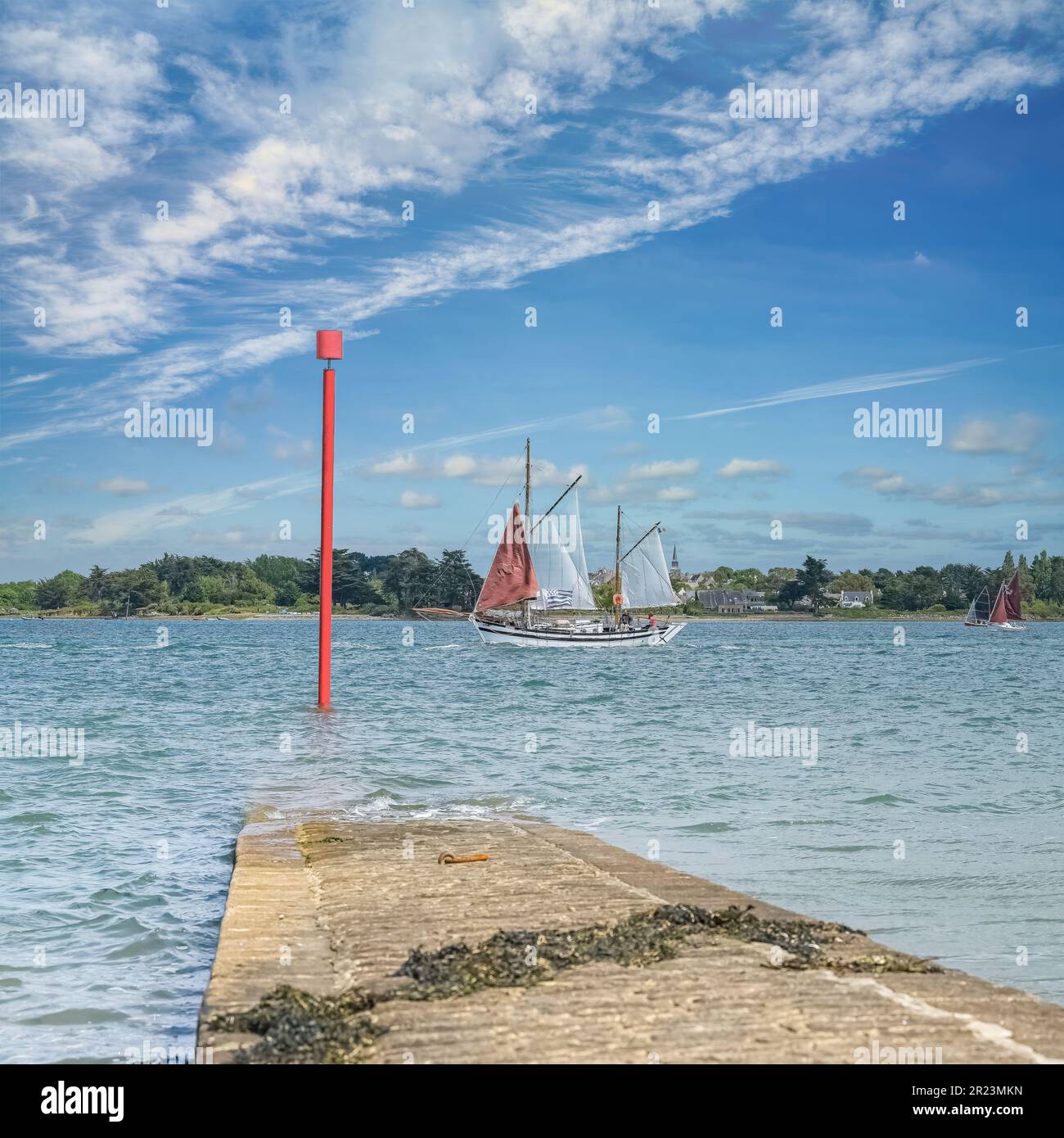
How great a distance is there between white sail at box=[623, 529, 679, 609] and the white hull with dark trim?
281cm

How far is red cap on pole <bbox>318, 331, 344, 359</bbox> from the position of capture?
24.7 meters

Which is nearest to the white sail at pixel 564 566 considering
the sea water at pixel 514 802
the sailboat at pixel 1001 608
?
the sea water at pixel 514 802

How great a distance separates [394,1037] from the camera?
529 centimetres

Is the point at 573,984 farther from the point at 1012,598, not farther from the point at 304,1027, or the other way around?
the point at 1012,598

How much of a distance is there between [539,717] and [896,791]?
14.1 metres

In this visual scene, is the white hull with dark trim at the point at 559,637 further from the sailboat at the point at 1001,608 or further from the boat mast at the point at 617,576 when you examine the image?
the sailboat at the point at 1001,608

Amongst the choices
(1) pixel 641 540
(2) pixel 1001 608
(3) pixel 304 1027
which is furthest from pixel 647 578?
(3) pixel 304 1027

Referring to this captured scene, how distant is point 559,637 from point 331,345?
66.2 meters

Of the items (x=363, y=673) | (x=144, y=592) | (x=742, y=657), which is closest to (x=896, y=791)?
(x=363, y=673)

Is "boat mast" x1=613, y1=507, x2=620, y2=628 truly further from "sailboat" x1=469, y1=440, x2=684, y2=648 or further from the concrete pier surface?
the concrete pier surface

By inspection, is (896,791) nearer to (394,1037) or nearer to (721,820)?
(721,820)

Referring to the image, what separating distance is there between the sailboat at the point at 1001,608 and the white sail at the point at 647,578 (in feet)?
255
